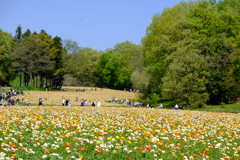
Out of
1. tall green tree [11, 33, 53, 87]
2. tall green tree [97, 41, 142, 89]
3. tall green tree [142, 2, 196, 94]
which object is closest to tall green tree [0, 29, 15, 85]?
tall green tree [11, 33, 53, 87]

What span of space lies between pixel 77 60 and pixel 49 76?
3931cm

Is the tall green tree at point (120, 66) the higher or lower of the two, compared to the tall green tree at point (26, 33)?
lower

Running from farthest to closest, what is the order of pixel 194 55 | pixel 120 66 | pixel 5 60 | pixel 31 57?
pixel 120 66, pixel 5 60, pixel 31 57, pixel 194 55

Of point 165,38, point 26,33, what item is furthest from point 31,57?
point 165,38

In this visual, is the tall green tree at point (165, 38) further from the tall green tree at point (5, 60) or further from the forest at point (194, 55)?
the tall green tree at point (5, 60)

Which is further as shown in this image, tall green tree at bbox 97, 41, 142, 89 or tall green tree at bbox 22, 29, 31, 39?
tall green tree at bbox 97, 41, 142, 89

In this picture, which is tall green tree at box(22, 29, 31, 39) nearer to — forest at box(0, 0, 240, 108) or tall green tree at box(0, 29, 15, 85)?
tall green tree at box(0, 29, 15, 85)

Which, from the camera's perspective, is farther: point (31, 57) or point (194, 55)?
point (31, 57)

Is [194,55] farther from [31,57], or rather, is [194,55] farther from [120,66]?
[120,66]

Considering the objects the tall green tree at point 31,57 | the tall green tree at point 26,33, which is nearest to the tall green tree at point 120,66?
the tall green tree at point 31,57

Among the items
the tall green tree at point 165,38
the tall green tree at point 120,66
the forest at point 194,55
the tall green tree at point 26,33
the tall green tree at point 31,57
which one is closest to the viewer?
the forest at point 194,55

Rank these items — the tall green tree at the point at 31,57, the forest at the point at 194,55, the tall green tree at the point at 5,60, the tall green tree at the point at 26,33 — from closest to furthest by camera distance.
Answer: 1. the forest at the point at 194,55
2. the tall green tree at the point at 31,57
3. the tall green tree at the point at 5,60
4. the tall green tree at the point at 26,33

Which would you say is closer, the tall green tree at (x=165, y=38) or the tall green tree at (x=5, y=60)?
the tall green tree at (x=165, y=38)

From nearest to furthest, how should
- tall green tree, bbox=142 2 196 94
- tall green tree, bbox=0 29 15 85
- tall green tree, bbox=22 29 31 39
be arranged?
1. tall green tree, bbox=142 2 196 94
2. tall green tree, bbox=0 29 15 85
3. tall green tree, bbox=22 29 31 39
